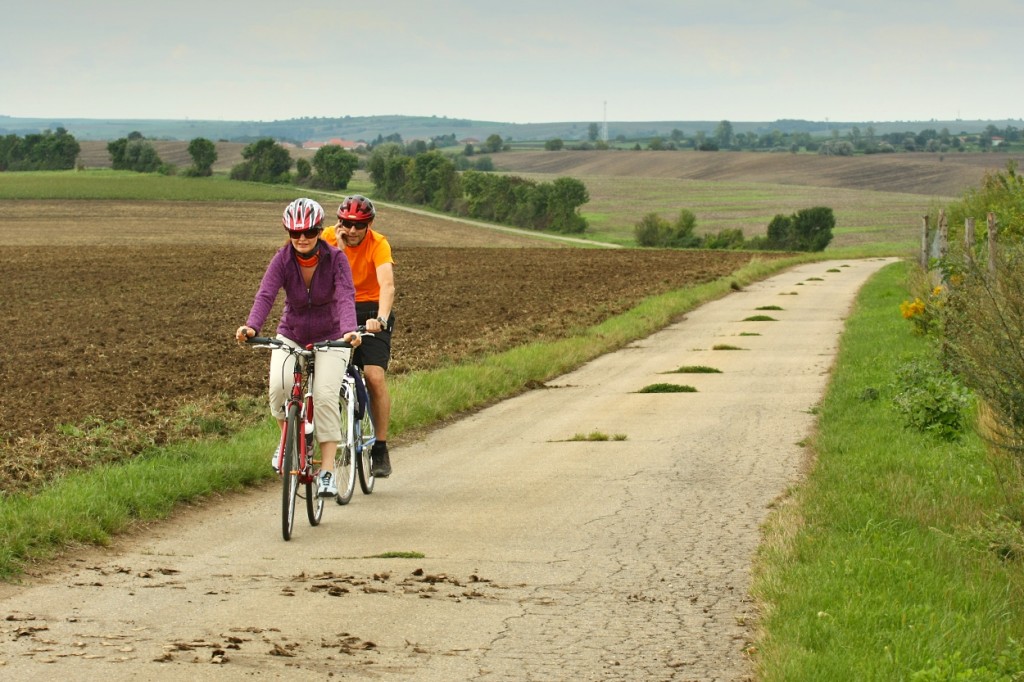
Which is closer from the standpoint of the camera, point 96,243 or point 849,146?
point 96,243

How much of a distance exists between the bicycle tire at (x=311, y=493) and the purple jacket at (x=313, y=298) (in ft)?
2.59

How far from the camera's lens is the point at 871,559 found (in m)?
7.69

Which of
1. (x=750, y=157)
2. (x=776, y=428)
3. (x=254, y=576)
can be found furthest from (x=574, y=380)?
(x=750, y=157)

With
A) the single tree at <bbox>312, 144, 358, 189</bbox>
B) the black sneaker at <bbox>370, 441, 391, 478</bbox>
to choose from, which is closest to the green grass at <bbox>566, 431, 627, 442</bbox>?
the black sneaker at <bbox>370, 441, 391, 478</bbox>

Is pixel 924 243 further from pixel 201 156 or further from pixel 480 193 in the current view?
pixel 201 156

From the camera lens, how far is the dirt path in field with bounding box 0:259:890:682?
6.21 meters

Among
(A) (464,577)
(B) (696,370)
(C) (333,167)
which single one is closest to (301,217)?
(A) (464,577)

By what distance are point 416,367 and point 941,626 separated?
44.5 feet

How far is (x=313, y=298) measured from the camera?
30.9ft

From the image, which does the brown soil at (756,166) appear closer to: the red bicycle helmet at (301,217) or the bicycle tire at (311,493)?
the bicycle tire at (311,493)

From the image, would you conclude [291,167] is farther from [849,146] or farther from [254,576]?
[254,576]

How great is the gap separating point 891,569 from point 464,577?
2317 millimetres

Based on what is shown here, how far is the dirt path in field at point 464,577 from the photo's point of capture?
6215 mm

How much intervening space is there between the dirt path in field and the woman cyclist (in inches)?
28.6
